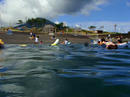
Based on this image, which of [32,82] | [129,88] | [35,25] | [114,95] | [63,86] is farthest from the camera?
[35,25]

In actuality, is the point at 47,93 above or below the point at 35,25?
below

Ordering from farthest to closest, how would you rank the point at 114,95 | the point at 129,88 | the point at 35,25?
the point at 35,25 → the point at 129,88 → the point at 114,95

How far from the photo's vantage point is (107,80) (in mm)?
4312

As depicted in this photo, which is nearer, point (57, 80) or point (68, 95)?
point (68, 95)

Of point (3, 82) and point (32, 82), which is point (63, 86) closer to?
point (32, 82)

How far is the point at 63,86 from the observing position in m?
3.81

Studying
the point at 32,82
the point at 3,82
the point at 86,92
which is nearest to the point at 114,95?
the point at 86,92

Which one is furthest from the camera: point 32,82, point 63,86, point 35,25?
point 35,25

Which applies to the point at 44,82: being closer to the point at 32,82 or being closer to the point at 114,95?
the point at 32,82

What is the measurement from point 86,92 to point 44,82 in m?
1.31

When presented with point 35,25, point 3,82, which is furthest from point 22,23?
point 3,82

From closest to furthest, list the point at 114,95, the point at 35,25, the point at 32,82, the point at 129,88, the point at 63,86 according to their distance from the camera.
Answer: the point at 114,95, the point at 129,88, the point at 63,86, the point at 32,82, the point at 35,25

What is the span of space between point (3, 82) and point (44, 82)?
112 cm

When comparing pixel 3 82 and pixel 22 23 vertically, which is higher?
pixel 22 23
